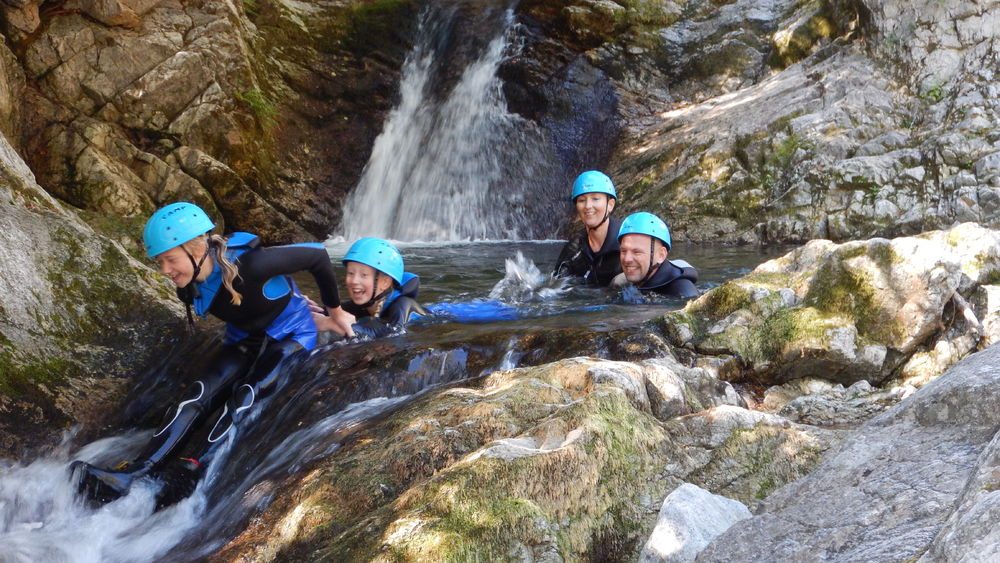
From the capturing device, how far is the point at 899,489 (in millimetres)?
1753

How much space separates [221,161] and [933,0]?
12.2 metres

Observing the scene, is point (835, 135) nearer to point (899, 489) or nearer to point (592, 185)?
point (592, 185)

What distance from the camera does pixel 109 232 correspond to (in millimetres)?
9609

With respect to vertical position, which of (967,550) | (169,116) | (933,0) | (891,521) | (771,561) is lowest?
(771,561)

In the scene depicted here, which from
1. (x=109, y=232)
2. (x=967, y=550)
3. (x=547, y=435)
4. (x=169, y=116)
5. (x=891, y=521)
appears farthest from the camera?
(x=169, y=116)

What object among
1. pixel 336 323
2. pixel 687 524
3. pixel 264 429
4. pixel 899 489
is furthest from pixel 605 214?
pixel 899 489

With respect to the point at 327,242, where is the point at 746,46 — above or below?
above

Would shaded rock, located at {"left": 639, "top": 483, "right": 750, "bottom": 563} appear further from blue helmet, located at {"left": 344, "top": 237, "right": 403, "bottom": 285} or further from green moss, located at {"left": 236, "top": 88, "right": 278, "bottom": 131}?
green moss, located at {"left": 236, "top": 88, "right": 278, "bottom": 131}

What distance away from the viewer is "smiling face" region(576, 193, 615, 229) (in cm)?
727

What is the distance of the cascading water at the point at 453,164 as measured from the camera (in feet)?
45.6

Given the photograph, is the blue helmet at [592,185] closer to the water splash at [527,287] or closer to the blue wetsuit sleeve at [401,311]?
the water splash at [527,287]

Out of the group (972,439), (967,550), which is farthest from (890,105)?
(967,550)

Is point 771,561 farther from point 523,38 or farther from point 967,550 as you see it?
point 523,38

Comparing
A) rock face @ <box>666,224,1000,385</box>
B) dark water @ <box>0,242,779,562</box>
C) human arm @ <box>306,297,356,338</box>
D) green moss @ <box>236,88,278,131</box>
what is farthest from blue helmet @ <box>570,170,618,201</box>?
green moss @ <box>236,88,278,131</box>
